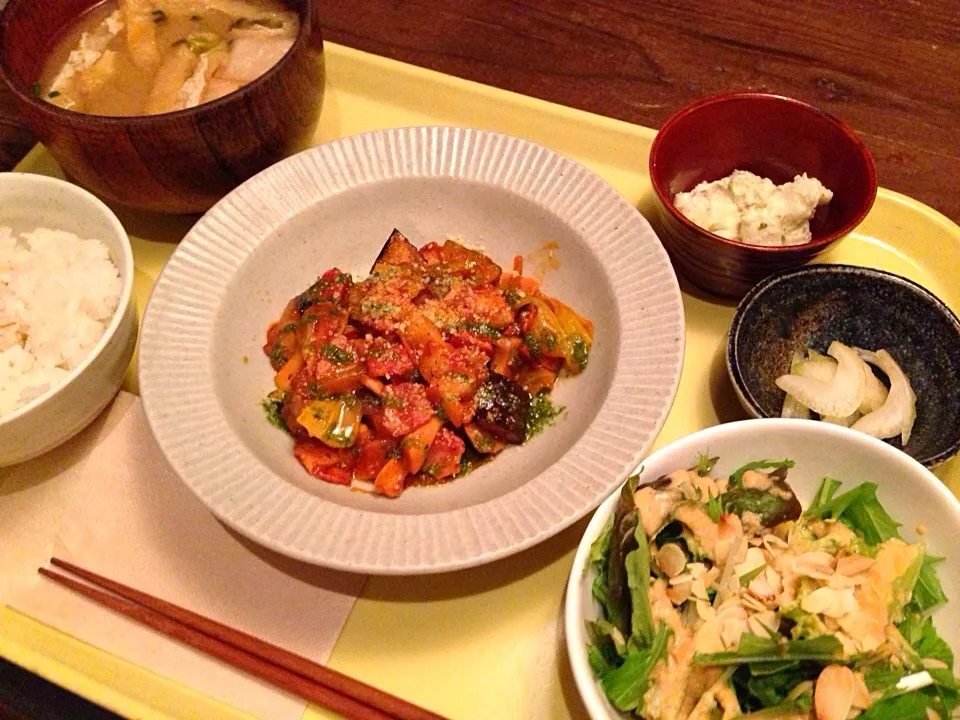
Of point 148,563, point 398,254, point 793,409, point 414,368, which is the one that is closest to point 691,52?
point 398,254

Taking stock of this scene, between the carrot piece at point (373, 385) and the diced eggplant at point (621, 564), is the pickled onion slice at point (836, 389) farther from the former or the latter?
the carrot piece at point (373, 385)

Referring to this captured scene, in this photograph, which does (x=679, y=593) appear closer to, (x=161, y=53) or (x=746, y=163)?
(x=746, y=163)

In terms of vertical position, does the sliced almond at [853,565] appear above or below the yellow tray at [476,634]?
above

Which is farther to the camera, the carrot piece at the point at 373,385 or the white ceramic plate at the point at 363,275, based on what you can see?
the carrot piece at the point at 373,385

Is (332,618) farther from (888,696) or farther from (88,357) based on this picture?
(888,696)

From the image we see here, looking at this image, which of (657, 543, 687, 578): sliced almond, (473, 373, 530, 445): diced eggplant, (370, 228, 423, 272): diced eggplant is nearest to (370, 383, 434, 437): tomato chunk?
(473, 373, 530, 445): diced eggplant

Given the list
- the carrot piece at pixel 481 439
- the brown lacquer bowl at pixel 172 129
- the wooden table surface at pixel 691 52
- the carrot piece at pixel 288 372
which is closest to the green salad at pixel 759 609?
the carrot piece at pixel 481 439
